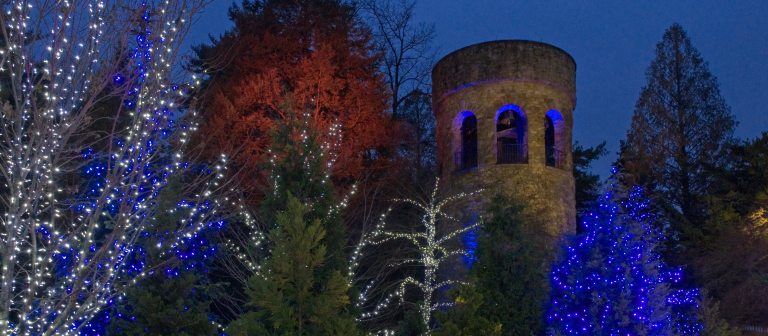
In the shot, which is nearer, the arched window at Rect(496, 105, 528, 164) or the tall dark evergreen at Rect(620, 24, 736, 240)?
the arched window at Rect(496, 105, 528, 164)

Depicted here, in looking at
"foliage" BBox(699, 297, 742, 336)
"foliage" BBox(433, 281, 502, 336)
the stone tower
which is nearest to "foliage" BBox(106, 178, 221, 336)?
"foliage" BBox(433, 281, 502, 336)

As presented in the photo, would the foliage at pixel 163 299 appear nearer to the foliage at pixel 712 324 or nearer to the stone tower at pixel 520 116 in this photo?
the stone tower at pixel 520 116

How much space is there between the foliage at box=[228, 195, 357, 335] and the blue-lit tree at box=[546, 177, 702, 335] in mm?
4724

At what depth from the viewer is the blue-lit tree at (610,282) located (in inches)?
425

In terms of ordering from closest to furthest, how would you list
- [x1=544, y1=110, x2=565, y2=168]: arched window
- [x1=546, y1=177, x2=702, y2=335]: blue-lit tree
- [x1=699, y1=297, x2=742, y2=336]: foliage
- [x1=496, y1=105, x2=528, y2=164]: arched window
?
1. [x1=546, y1=177, x2=702, y2=335]: blue-lit tree
2. [x1=699, y1=297, x2=742, y2=336]: foliage
3. [x1=496, y1=105, x2=528, y2=164]: arched window
4. [x1=544, y1=110, x2=565, y2=168]: arched window

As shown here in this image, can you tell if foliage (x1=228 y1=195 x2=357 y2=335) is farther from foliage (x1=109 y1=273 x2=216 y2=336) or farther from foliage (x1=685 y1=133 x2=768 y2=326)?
foliage (x1=685 y1=133 x2=768 y2=326)

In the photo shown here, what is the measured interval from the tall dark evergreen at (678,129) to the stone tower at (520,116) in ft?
20.8

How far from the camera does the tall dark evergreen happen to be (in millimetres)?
21531

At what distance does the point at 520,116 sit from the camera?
16.0 metres

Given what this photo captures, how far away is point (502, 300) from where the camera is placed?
11.7m

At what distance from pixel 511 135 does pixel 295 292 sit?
9.92 m

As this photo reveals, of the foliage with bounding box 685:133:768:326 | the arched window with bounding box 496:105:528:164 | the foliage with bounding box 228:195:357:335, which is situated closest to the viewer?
the foliage with bounding box 228:195:357:335

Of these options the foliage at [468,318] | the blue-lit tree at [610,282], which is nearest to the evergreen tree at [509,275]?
the blue-lit tree at [610,282]

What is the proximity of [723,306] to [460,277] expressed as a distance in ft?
19.0
